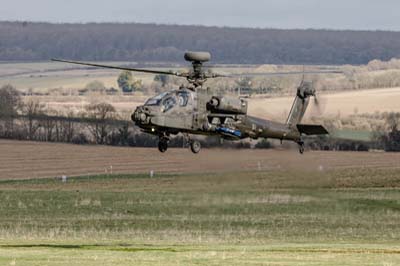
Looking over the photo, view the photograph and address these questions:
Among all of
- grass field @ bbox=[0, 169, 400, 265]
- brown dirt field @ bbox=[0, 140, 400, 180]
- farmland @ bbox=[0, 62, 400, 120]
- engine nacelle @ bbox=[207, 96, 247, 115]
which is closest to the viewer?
engine nacelle @ bbox=[207, 96, 247, 115]

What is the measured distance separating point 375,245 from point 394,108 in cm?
5487

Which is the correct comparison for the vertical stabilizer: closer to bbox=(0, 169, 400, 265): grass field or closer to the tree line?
bbox=(0, 169, 400, 265): grass field

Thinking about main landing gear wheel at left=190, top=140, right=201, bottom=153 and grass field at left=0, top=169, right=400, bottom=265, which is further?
grass field at left=0, top=169, right=400, bottom=265

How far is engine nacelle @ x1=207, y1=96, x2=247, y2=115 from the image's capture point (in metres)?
41.5

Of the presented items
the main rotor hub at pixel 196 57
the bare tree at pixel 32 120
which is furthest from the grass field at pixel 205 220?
the bare tree at pixel 32 120

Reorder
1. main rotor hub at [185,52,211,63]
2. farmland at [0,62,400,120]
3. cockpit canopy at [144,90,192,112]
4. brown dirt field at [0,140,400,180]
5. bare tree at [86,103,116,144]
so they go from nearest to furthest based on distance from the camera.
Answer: main rotor hub at [185,52,211,63] → cockpit canopy at [144,90,192,112] → farmland at [0,62,400,120] → bare tree at [86,103,116,144] → brown dirt field at [0,140,400,180]

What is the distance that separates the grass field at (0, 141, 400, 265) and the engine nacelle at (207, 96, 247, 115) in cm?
398

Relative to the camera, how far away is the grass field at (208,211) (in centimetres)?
4262

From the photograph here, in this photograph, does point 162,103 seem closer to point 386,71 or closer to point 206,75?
point 206,75

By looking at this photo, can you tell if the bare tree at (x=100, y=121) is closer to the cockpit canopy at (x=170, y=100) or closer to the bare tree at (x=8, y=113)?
the bare tree at (x=8, y=113)

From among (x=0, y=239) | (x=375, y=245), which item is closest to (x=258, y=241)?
(x=375, y=245)

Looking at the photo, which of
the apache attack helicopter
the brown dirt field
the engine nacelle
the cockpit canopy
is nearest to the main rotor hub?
the apache attack helicopter

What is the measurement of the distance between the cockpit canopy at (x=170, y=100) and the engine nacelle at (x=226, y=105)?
2.53ft

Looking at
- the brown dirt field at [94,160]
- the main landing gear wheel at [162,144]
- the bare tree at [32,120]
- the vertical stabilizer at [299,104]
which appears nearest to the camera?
the main landing gear wheel at [162,144]
